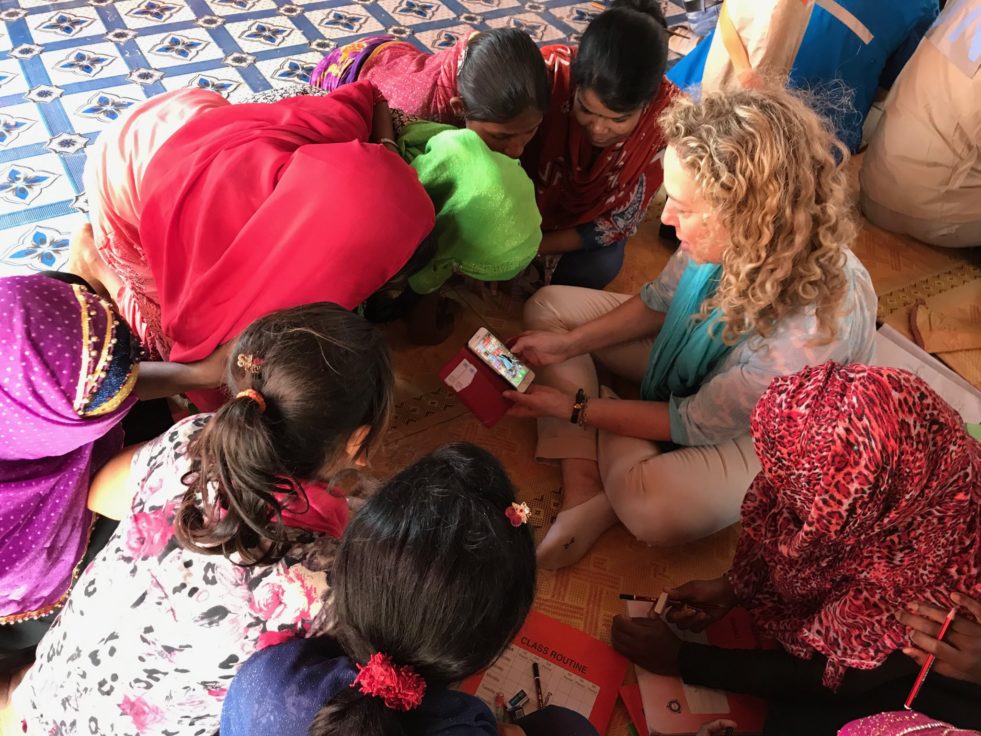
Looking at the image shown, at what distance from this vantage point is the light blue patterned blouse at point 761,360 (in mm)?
1221

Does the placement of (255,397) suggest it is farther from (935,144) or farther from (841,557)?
(935,144)

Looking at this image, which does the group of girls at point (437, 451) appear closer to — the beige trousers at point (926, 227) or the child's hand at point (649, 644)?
the child's hand at point (649, 644)

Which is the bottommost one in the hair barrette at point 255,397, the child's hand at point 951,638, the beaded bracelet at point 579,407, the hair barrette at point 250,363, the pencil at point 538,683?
the pencil at point 538,683

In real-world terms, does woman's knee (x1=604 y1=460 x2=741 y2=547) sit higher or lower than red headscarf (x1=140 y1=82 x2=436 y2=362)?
lower

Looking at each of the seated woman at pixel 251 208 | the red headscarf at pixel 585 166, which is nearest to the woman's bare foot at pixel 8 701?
the seated woman at pixel 251 208

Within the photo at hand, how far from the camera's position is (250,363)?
840 millimetres

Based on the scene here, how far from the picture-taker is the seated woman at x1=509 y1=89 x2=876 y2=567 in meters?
1.11

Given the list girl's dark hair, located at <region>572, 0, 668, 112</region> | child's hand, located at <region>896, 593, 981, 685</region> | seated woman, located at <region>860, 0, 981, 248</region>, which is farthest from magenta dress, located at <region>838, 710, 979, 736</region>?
seated woman, located at <region>860, 0, 981, 248</region>

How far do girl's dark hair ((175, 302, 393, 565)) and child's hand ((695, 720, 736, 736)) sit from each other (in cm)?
84

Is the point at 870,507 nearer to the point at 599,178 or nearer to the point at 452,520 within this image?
the point at 452,520

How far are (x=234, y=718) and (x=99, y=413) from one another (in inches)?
17.5

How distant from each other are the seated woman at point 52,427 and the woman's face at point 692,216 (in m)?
0.90

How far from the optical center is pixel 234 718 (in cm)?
79

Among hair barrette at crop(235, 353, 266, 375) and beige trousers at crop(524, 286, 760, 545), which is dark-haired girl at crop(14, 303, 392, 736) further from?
beige trousers at crop(524, 286, 760, 545)
